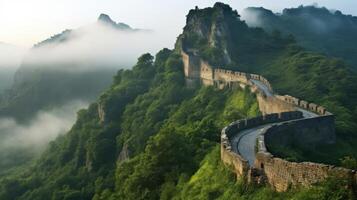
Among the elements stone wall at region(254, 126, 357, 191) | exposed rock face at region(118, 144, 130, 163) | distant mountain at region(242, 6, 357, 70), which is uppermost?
distant mountain at region(242, 6, 357, 70)

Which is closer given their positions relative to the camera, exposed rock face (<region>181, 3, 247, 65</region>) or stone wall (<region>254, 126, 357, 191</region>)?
stone wall (<region>254, 126, 357, 191</region>)

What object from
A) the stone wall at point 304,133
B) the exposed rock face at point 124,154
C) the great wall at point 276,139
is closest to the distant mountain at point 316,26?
the exposed rock face at point 124,154

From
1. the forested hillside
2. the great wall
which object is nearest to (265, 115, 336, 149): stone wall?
the great wall

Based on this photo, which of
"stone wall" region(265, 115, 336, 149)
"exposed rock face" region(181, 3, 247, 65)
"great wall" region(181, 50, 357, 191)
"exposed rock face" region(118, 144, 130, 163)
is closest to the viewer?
"great wall" region(181, 50, 357, 191)

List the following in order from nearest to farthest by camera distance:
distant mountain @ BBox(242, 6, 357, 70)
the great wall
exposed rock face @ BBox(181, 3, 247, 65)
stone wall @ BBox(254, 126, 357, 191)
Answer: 1. stone wall @ BBox(254, 126, 357, 191)
2. the great wall
3. exposed rock face @ BBox(181, 3, 247, 65)
4. distant mountain @ BBox(242, 6, 357, 70)

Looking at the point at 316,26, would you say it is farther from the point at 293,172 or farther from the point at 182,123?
the point at 293,172

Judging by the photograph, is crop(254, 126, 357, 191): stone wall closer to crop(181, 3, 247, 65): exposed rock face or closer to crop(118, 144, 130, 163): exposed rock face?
crop(118, 144, 130, 163): exposed rock face

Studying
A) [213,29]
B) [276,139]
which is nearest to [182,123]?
[276,139]
